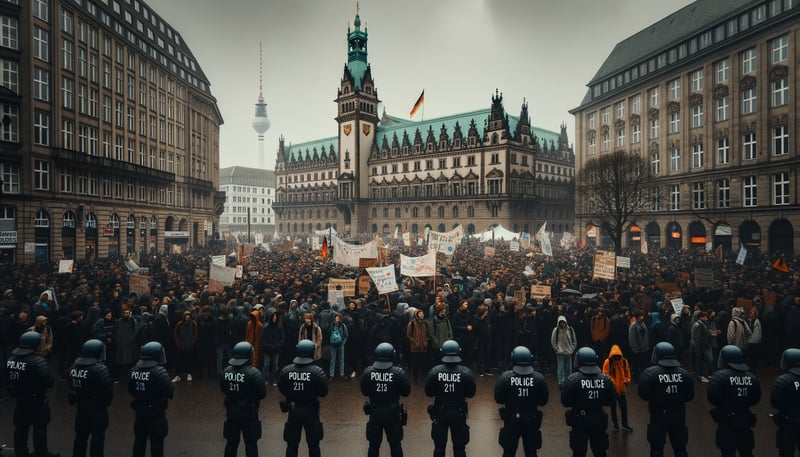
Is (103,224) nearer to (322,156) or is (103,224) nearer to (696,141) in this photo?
(696,141)

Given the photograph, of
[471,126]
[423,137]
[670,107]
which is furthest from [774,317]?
[423,137]

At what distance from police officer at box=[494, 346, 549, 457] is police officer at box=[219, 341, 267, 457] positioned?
124 inches

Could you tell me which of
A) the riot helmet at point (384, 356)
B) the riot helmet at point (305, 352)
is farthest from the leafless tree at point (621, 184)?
the riot helmet at point (305, 352)

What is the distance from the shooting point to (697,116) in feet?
149

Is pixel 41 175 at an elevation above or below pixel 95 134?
below

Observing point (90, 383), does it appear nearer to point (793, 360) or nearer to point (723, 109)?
point (793, 360)

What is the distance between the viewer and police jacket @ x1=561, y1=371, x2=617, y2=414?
587 cm

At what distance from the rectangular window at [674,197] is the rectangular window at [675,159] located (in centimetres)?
182

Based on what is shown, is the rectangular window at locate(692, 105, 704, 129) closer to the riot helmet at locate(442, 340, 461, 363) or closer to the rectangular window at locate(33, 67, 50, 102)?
the riot helmet at locate(442, 340, 461, 363)

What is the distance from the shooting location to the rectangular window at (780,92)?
121 feet

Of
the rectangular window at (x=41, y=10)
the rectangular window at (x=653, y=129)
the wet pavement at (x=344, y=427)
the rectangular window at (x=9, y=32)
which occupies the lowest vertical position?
the wet pavement at (x=344, y=427)

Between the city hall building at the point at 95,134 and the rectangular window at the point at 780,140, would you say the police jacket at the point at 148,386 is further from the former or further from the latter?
the rectangular window at the point at 780,140

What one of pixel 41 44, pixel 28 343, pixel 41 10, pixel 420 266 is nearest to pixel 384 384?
pixel 28 343

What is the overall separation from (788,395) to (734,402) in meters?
0.60
